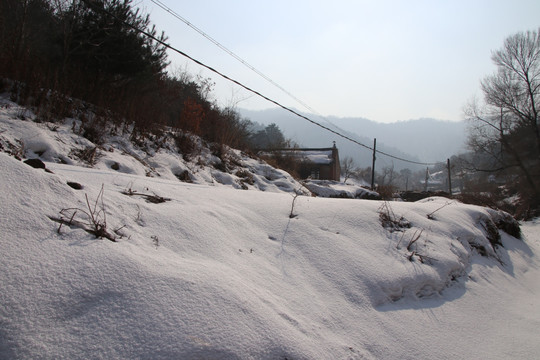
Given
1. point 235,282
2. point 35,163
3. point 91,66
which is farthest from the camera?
point 91,66

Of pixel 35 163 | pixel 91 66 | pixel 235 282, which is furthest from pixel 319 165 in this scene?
pixel 235 282

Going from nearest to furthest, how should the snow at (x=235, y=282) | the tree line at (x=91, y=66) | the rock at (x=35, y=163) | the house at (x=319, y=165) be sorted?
1. the snow at (x=235, y=282)
2. the rock at (x=35, y=163)
3. the tree line at (x=91, y=66)
4. the house at (x=319, y=165)

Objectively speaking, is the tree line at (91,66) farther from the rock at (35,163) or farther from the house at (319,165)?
the house at (319,165)

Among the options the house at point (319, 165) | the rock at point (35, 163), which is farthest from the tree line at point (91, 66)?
the house at point (319, 165)

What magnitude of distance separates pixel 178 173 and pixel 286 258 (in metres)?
5.01

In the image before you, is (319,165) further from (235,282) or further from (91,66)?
(235,282)

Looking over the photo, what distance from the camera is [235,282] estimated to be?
1535 mm

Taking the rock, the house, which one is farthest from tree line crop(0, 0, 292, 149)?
the house

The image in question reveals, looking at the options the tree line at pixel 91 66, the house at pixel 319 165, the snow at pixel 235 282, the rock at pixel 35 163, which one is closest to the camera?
the snow at pixel 235 282

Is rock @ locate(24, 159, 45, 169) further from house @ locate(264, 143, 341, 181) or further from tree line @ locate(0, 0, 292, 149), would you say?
house @ locate(264, 143, 341, 181)

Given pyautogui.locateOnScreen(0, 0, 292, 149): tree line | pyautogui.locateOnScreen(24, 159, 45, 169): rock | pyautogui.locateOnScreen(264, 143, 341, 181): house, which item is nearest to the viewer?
pyautogui.locateOnScreen(24, 159, 45, 169): rock

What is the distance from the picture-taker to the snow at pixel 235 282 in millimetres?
1066

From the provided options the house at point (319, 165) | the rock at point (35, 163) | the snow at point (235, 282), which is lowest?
the snow at point (235, 282)

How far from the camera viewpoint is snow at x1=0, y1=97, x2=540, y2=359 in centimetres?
107
